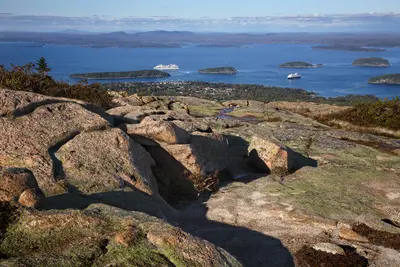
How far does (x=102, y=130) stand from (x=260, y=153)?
8.41 m

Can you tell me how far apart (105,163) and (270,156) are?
29.7ft

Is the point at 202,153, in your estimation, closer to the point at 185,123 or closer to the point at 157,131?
the point at 157,131

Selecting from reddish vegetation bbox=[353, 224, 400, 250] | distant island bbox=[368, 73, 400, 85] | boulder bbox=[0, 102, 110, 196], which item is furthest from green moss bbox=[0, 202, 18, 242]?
distant island bbox=[368, 73, 400, 85]

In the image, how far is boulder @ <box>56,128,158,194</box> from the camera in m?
13.4

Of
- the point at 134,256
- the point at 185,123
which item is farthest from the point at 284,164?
the point at 134,256

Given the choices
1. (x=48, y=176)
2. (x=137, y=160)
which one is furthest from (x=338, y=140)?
(x=48, y=176)

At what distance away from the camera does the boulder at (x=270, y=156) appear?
65.0 feet

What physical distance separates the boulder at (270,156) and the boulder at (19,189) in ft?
40.9

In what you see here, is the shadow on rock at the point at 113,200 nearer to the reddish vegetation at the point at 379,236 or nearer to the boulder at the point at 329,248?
the boulder at the point at 329,248

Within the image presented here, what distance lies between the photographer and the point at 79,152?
14.9m

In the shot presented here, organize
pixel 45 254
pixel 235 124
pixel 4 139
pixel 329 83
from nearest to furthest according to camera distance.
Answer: pixel 45 254
pixel 4 139
pixel 235 124
pixel 329 83

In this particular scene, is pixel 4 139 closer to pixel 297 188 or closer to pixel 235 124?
pixel 297 188

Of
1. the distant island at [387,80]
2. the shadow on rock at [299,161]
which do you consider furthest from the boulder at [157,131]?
the distant island at [387,80]

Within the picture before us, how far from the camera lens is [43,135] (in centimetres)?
1512
